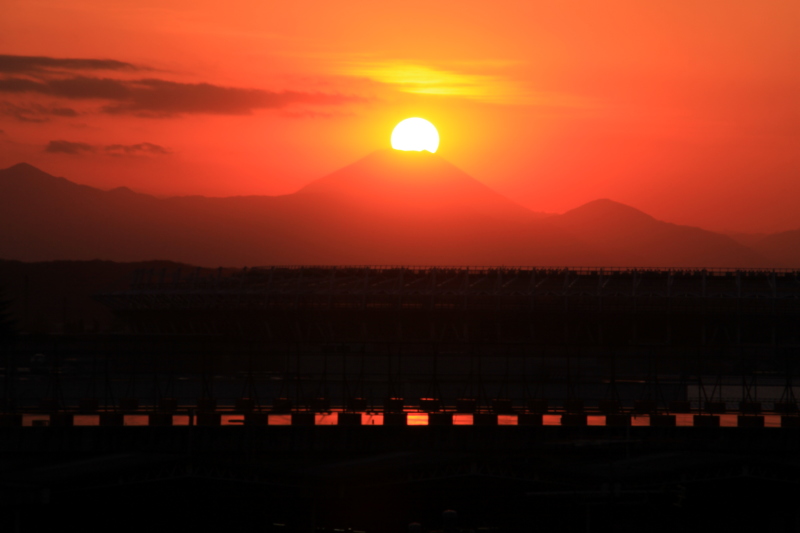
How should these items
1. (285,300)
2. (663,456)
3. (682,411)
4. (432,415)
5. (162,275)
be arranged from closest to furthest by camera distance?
(663,456) → (432,415) → (682,411) → (285,300) → (162,275)

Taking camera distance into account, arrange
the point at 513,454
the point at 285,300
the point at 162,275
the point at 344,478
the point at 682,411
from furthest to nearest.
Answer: the point at 162,275
the point at 285,300
the point at 682,411
the point at 513,454
the point at 344,478

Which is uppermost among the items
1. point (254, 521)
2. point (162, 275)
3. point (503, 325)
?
point (162, 275)

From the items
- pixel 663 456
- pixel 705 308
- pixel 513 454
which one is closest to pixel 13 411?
pixel 513 454

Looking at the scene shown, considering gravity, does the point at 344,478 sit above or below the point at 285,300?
below

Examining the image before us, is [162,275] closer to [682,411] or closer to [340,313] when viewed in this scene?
[340,313]

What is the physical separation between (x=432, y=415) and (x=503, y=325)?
79302 millimetres

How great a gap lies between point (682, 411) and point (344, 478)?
3349cm

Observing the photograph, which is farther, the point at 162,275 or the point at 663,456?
the point at 162,275

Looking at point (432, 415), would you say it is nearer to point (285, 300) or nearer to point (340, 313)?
point (340, 313)

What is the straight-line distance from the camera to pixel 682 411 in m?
67.4

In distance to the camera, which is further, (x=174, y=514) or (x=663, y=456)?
(x=663, y=456)

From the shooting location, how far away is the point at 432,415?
5691cm

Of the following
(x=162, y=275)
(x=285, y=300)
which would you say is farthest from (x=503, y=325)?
(x=162, y=275)

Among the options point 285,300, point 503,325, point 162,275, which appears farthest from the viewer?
point 162,275
